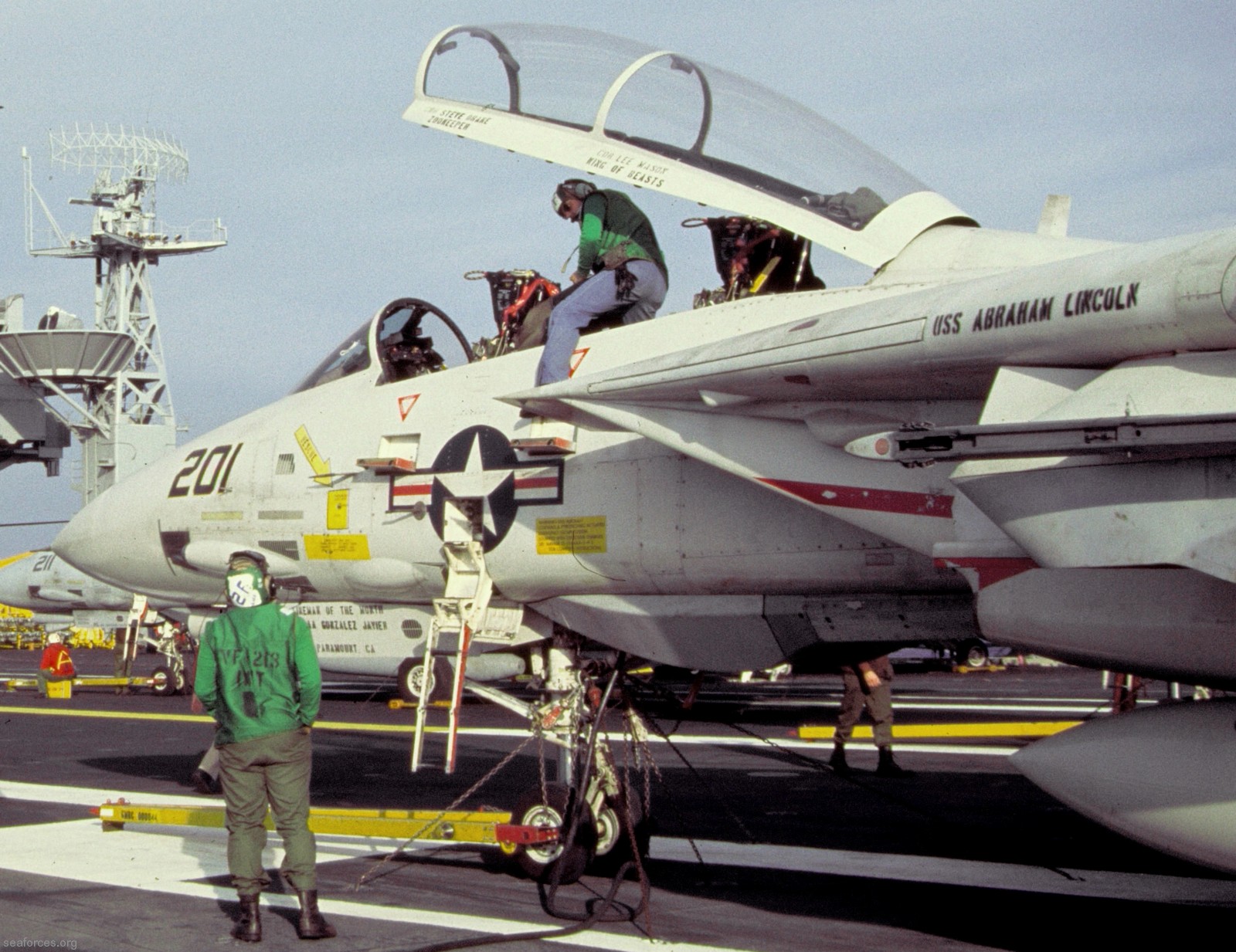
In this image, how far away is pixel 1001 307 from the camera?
16.9ft

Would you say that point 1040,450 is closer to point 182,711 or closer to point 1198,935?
point 1198,935

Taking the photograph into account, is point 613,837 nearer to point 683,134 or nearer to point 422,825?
point 422,825

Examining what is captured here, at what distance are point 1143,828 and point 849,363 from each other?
6.98ft

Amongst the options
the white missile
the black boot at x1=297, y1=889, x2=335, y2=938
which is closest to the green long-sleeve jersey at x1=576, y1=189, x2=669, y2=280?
the white missile

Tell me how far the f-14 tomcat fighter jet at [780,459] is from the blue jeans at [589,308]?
13 cm

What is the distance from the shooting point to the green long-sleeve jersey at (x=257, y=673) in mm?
6590

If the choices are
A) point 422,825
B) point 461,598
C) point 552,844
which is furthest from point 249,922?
point 461,598

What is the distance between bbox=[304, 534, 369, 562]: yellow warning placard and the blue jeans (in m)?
1.64

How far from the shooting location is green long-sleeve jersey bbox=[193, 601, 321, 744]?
659 centimetres

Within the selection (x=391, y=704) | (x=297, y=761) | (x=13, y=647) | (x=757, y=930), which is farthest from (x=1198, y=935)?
(x=13, y=647)

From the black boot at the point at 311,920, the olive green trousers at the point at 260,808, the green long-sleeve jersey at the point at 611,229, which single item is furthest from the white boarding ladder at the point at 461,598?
the green long-sleeve jersey at the point at 611,229

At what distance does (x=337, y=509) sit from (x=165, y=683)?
72.0 ft

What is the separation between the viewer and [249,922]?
648 centimetres

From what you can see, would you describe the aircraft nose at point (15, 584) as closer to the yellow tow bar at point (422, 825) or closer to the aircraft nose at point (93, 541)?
the aircraft nose at point (93, 541)
